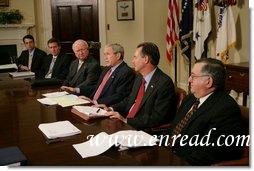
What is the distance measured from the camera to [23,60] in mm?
4707

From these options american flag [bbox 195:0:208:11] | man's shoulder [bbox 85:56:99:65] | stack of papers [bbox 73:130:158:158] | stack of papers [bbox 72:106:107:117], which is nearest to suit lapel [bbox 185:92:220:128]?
stack of papers [bbox 73:130:158:158]

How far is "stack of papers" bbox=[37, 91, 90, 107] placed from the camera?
2365mm

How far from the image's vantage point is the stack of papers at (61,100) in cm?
237

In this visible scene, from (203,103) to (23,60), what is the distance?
356 centimetres

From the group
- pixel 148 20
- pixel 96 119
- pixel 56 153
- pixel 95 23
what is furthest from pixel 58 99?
pixel 95 23

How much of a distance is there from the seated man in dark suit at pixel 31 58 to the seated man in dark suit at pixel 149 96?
7.90 feet

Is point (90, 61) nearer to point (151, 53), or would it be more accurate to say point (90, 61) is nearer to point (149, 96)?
point (151, 53)

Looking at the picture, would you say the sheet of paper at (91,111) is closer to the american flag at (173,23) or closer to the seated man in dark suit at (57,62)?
the seated man in dark suit at (57,62)

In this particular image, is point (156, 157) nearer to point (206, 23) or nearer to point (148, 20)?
point (206, 23)

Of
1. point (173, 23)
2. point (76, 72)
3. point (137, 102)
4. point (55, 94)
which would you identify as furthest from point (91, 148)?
point (173, 23)

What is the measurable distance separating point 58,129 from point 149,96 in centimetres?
71

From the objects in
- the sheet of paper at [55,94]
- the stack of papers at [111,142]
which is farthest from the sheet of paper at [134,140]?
the sheet of paper at [55,94]

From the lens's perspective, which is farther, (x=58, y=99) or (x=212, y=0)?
(x=212, y=0)

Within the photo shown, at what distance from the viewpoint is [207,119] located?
1621 millimetres
